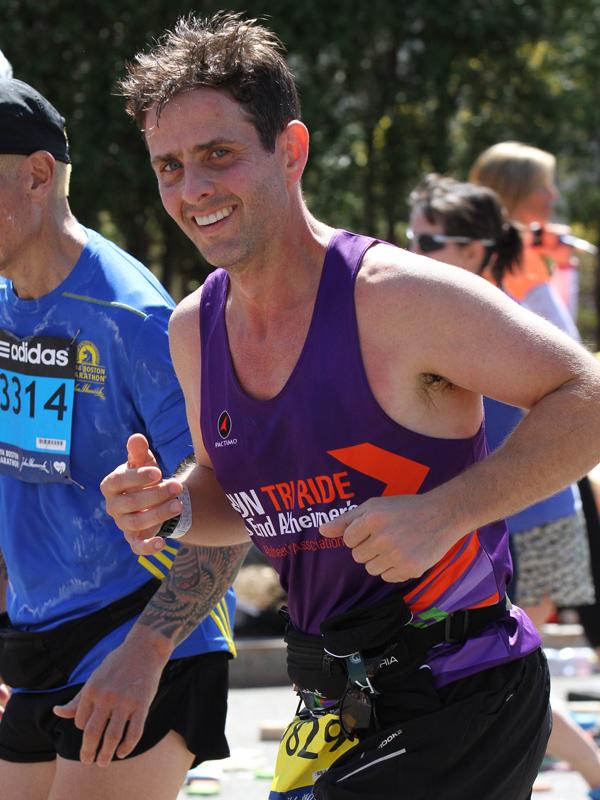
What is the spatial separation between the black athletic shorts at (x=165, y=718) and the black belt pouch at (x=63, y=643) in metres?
0.04

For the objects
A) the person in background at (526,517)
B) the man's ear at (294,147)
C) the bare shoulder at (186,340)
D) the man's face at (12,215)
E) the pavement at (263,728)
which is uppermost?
the man's ear at (294,147)

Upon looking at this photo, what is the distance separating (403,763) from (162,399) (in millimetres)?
1062

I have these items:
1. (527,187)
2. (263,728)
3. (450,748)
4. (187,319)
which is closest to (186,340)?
(187,319)

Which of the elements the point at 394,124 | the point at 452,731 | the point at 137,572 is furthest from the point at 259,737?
the point at 394,124

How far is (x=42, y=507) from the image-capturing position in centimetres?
341

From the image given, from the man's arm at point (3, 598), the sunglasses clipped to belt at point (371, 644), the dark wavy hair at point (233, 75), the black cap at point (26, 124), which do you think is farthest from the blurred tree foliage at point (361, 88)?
the sunglasses clipped to belt at point (371, 644)

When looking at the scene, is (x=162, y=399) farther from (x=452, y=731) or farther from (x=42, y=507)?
(x=452, y=731)

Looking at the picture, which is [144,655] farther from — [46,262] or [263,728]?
[263,728]

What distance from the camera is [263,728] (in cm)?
686

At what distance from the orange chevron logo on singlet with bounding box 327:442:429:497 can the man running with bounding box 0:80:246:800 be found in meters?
0.73

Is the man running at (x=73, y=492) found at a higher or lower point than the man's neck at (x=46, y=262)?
lower

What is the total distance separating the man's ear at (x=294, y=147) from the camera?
109 inches

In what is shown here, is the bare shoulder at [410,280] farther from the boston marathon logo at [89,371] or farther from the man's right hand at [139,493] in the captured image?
the boston marathon logo at [89,371]

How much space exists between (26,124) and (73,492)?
0.93 m
